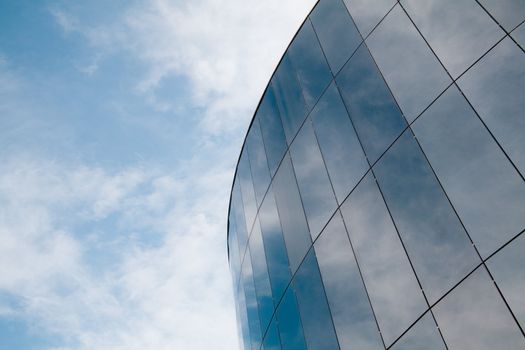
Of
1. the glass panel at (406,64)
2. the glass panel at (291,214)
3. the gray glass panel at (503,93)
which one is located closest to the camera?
the gray glass panel at (503,93)

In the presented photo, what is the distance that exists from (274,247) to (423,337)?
898cm

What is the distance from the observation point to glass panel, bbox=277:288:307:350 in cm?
1471

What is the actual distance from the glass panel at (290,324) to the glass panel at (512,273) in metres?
7.81

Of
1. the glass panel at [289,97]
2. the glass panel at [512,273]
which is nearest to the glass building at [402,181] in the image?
the glass panel at [512,273]

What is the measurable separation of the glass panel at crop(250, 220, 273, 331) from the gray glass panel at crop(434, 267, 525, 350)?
9.80 m

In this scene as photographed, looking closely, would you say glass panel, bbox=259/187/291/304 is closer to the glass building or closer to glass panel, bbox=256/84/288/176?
the glass building

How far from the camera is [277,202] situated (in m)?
17.8

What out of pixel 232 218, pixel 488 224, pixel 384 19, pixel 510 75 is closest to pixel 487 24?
pixel 510 75

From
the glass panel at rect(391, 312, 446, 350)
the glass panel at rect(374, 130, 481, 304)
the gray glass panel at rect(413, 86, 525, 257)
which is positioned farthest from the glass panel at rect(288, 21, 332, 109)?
the glass panel at rect(391, 312, 446, 350)

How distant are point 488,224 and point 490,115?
98.9 inches

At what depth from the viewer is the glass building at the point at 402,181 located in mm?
8633

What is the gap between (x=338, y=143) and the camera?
→ 1378 cm

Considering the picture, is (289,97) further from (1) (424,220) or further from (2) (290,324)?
(1) (424,220)

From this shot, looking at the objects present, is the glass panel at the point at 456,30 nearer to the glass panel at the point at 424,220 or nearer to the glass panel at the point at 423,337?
the glass panel at the point at 424,220
